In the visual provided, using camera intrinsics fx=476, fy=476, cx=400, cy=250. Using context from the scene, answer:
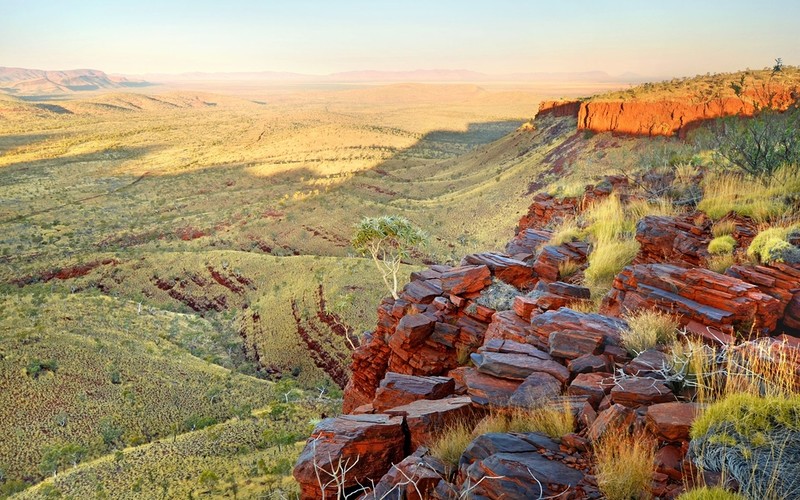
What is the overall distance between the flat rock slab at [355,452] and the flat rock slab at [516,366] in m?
1.39

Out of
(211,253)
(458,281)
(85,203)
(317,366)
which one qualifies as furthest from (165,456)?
(85,203)

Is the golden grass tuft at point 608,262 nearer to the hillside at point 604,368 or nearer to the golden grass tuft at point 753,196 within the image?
the hillside at point 604,368

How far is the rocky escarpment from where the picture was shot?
4281mm

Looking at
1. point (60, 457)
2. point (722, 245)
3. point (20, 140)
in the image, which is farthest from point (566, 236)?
point (20, 140)

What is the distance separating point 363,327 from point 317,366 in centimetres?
318

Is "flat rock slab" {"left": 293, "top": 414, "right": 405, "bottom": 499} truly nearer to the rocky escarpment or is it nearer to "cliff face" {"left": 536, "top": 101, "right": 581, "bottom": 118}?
the rocky escarpment

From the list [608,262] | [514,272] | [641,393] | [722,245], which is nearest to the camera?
[641,393]

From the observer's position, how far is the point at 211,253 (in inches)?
1475

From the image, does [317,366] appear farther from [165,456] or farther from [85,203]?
[85,203]

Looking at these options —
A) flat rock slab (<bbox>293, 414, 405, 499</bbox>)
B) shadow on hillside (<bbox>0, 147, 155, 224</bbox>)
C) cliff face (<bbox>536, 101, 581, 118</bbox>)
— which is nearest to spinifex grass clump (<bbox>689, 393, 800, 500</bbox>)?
flat rock slab (<bbox>293, 414, 405, 499</bbox>)

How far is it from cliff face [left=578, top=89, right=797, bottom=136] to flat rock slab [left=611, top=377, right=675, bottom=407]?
2990cm

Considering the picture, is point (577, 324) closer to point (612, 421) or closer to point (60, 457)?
point (612, 421)

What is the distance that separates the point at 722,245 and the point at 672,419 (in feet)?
16.0

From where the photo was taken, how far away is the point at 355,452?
5.58 meters
